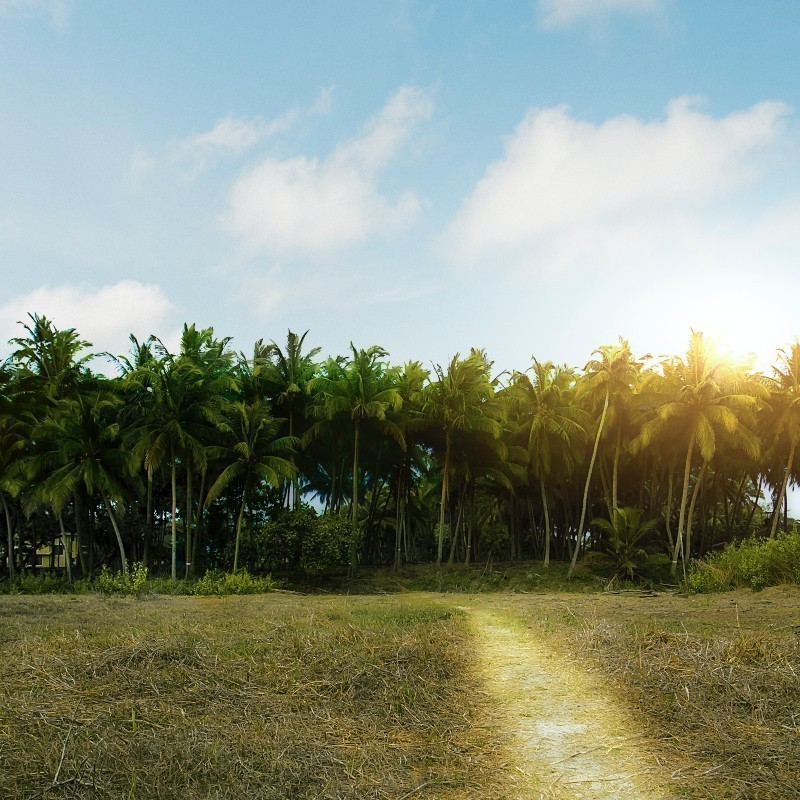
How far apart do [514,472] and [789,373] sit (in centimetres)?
1161

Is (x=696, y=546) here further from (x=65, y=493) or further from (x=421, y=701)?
(x=421, y=701)

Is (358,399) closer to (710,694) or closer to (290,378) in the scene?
(290,378)

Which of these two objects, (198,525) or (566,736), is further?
(198,525)

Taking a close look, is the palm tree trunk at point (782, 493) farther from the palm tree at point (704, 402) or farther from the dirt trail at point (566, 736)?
the dirt trail at point (566, 736)

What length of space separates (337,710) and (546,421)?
22.5 m

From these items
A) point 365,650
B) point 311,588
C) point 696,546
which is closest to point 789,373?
point 696,546

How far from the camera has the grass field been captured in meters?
4.96

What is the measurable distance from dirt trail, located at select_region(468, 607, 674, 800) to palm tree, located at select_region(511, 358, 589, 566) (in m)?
19.7

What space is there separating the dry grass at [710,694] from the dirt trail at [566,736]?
7.7 inches

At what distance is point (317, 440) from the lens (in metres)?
30.2

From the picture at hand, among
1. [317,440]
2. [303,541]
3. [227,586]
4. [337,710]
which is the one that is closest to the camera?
[337,710]

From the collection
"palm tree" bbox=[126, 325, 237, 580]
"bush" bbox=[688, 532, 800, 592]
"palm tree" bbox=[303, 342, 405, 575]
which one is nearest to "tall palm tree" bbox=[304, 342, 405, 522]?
"palm tree" bbox=[303, 342, 405, 575]

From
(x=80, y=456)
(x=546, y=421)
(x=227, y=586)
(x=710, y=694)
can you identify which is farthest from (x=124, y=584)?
(x=710, y=694)

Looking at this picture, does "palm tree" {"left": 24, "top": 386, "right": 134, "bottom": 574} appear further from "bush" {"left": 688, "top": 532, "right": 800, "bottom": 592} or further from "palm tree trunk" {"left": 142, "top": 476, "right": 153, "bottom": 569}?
"bush" {"left": 688, "top": 532, "right": 800, "bottom": 592}
